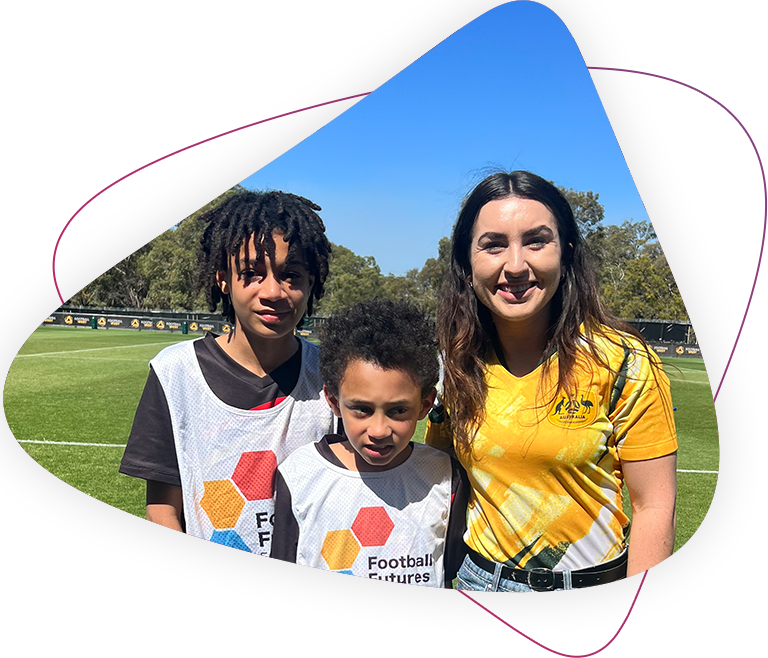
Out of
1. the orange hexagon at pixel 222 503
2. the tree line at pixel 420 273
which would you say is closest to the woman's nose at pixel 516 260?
the tree line at pixel 420 273

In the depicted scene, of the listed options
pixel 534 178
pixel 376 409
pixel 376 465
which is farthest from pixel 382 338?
pixel 534 178

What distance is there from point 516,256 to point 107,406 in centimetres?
180

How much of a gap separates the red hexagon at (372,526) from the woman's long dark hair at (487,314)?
0.95 feet

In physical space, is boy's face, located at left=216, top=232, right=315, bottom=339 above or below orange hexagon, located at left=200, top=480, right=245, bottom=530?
above

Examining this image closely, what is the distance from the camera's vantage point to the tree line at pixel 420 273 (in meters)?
1.65

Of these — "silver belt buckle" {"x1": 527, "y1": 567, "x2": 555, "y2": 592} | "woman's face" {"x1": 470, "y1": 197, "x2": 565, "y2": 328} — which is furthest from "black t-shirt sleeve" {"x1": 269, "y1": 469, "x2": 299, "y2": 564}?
"woman's face" {"x1": 470, "y1": 197, "x2": 565, "y2": 328}

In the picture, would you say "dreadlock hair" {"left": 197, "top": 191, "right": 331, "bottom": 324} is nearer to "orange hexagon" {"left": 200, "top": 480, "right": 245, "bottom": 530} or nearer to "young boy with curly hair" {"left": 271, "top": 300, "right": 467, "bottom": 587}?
"young boy with curly hair" {"left": 271, "top": 300, "right": 467, "bottom": 587}

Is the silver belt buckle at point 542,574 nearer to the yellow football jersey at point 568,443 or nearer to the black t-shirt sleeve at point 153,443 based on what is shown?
the yellow football jersey at point 568,443

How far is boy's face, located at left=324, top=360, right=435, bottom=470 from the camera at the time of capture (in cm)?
165

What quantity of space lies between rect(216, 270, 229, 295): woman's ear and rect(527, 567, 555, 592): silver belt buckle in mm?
1062

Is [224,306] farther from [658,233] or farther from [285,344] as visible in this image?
[658,233]

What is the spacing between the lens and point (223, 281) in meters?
1.77

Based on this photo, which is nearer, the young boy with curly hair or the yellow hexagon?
the young boy with curly hair

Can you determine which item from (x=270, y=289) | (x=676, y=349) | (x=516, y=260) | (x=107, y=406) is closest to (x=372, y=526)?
(x=270, y=289)
